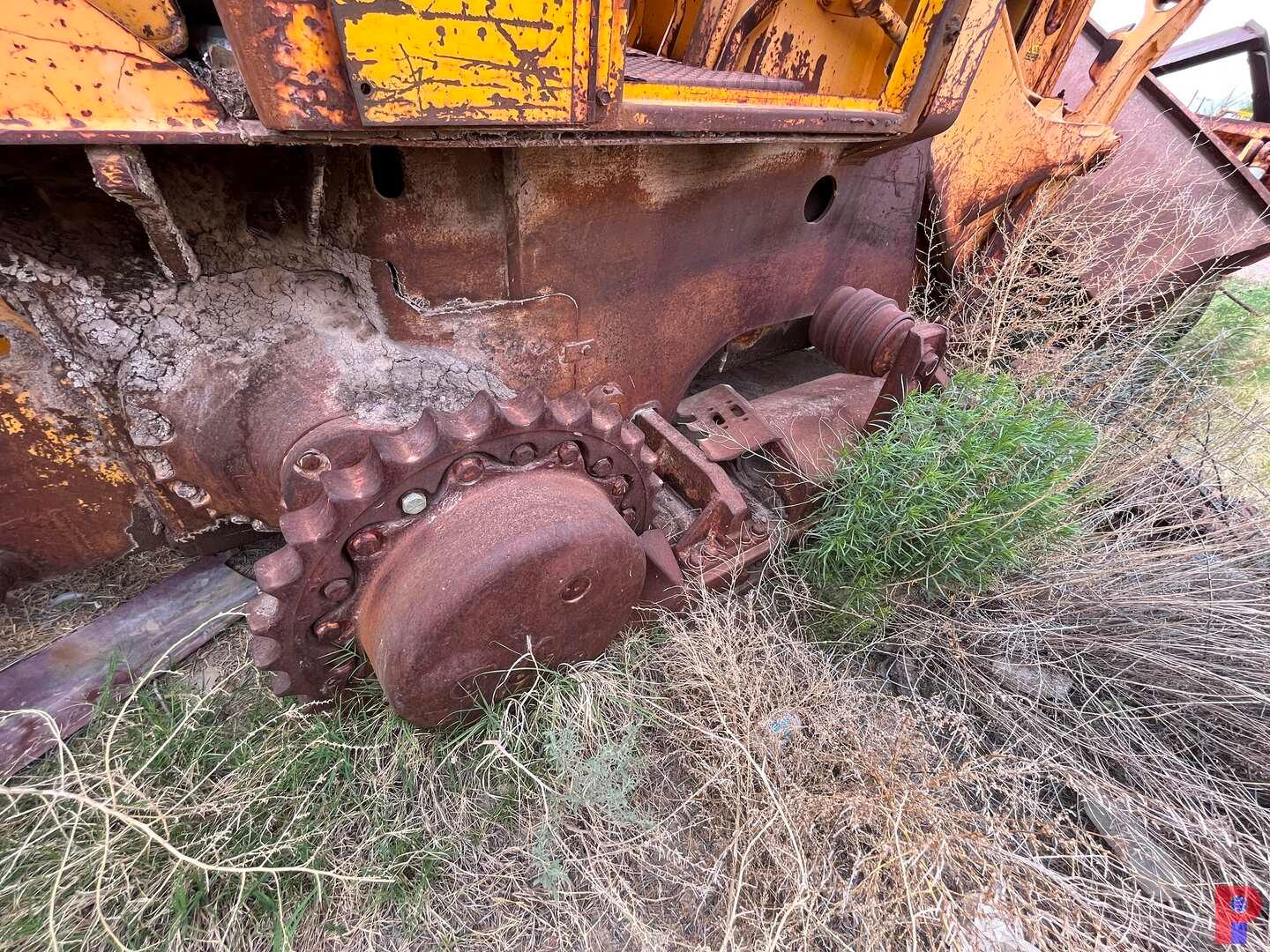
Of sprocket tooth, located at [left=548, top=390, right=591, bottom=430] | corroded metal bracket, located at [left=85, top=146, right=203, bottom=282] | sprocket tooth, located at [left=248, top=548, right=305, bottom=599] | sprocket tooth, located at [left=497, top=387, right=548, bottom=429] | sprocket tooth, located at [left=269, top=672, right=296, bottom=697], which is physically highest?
corroded metal bracket, located at [left=85, top=146, right=203, bottom=282]

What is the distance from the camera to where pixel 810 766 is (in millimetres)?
1649

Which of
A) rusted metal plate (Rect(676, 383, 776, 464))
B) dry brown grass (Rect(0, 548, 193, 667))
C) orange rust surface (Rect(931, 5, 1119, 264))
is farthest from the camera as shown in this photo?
orange rust surface (Rect(931, 5, 1119, 264))

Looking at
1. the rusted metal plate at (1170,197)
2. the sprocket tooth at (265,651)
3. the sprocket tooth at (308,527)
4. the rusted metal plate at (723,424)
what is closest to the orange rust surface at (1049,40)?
the rusted metal plate at (1170,197)

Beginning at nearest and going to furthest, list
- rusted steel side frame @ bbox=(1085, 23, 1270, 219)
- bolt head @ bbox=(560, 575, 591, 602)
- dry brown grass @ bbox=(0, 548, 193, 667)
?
bolt head @ bbox=(560, 575, 591, 602) → dry brown grass @ bbox=(0, 548, 193, 667) → rusted steel side frame @ bbox=(1085, 23, 1270, 219)

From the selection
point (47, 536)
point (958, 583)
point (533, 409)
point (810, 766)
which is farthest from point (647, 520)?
point (47, 536)

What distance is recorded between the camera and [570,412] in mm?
1392

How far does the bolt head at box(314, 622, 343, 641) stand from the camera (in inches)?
52.1

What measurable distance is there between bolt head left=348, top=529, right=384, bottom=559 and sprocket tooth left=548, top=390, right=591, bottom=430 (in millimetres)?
450

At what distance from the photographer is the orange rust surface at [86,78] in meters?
0.80

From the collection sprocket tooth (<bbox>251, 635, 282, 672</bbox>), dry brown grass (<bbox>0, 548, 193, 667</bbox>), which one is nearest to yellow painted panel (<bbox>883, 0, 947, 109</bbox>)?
sprocket tooth (<bbox>251, 635, 282, 672</bbox>)

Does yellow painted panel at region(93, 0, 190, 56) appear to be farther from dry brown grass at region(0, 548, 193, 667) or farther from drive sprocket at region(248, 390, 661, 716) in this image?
dry brown grass at region(0, 548, 193, 667)

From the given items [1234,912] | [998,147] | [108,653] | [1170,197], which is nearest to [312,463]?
[108,653]

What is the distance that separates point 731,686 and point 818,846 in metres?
0.43

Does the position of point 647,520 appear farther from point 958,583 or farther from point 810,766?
point 958,583
